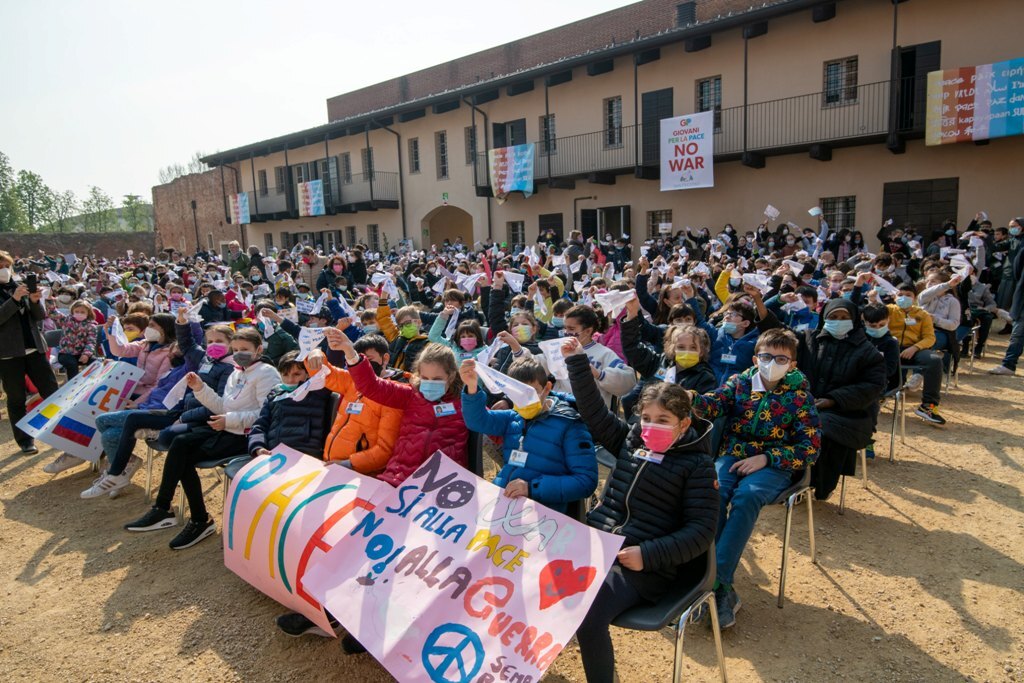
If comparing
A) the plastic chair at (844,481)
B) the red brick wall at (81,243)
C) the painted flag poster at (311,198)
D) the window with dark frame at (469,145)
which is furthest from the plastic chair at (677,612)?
the red brick wall at (81,243)

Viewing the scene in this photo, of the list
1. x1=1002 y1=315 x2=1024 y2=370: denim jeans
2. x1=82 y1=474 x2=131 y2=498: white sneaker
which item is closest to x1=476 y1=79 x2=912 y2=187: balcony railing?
x1=1002 y1=315 x2=1024 y2=370: denim jeans

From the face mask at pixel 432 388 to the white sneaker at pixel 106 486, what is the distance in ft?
12.2

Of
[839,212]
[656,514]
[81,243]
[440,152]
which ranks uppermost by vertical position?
[440,152]

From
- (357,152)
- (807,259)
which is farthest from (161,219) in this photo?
(807,259)

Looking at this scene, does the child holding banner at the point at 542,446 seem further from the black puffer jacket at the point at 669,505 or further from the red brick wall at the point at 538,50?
the red brick wall at the point at 538,50

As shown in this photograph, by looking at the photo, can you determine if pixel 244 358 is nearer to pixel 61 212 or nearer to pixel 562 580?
pixel 562 580

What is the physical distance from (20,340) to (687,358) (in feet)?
22.9

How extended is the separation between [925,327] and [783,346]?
4.46 metres

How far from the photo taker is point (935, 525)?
4.81 meters

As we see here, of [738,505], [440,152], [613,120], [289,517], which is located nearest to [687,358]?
[738,505]

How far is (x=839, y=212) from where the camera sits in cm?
1773

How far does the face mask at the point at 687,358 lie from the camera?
4.41 meters

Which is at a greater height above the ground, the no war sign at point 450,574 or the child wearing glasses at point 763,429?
the child wearing glasses at point 763,429

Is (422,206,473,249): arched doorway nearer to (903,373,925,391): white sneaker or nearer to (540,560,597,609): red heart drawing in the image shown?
(903,373,925,391): white sneaker
